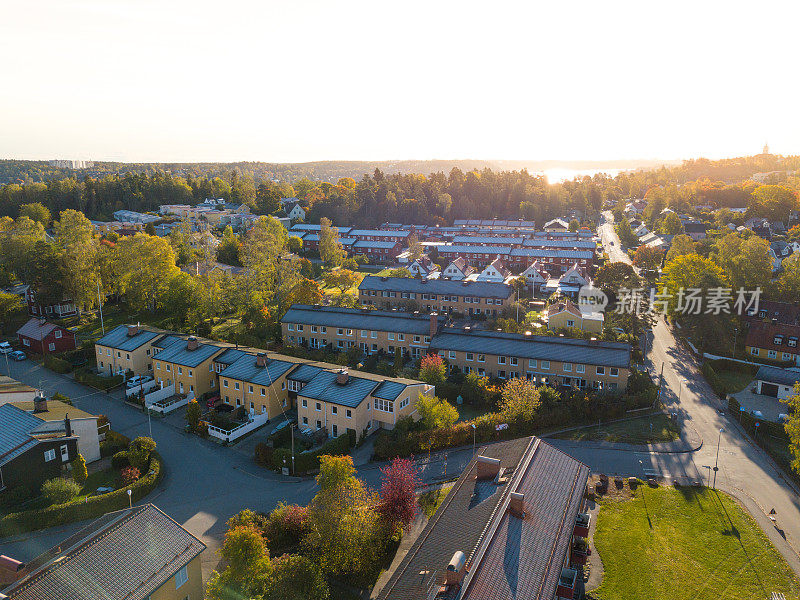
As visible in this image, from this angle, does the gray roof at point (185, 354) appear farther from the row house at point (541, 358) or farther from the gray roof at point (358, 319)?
the row house at point (541, 358)

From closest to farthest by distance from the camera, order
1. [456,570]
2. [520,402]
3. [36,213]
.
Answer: [456,570]
[520,402]
[36,213]

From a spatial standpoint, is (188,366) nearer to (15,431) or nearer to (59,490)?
(15,431)

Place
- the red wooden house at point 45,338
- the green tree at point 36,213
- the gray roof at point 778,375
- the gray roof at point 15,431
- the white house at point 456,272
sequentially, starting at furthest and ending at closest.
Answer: the green tree at point 36,213 < the white house at point 456,272 < the red wooden house at point 45,338 < the gray roof at point 778,375 < the gray roof at point 15,431

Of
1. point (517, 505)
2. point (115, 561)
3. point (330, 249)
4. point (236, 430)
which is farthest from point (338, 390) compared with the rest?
point (330, 249)

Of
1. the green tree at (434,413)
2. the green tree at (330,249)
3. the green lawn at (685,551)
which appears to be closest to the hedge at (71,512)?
the green tree at (434,413)

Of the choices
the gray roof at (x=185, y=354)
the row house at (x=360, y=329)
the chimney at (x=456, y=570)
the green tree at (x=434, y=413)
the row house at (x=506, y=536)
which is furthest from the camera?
the row house at (x=360, y=329)

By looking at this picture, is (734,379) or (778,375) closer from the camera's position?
(778,375)

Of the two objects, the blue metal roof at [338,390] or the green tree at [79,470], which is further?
the blue metal roof at [338,390]
